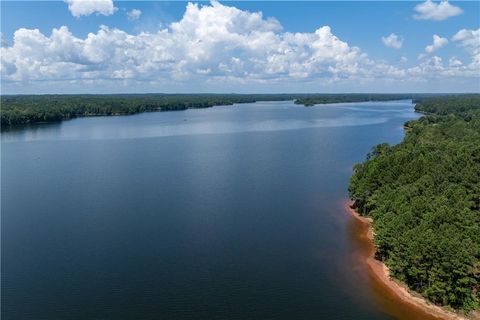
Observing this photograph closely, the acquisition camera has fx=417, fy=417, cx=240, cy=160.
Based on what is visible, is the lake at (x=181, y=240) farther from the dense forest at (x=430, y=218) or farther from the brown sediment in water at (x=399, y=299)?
the dense forest at (x=430, y=218)

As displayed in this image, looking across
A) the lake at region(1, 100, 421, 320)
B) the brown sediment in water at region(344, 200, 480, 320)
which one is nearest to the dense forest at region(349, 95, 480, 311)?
the brown sediment in water at region(344, 200, 480, 320)

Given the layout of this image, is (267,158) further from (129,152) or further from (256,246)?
(256,246)

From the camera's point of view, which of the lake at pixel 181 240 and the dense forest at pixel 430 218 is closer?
the dense forest at pixel 430 218

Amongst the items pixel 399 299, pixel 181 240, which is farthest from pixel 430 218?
pixel 181 240

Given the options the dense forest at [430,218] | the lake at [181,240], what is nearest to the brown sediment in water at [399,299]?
the lake at [181,240]

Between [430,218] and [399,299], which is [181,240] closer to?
[399,299]

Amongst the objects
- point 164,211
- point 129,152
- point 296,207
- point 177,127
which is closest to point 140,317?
point 164,211

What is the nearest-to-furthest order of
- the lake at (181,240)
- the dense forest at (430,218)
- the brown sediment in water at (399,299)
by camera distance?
1. the dense forest at (430,218)
2. the brown sediment in water at (399,299)
3. the lake at (181,240)
